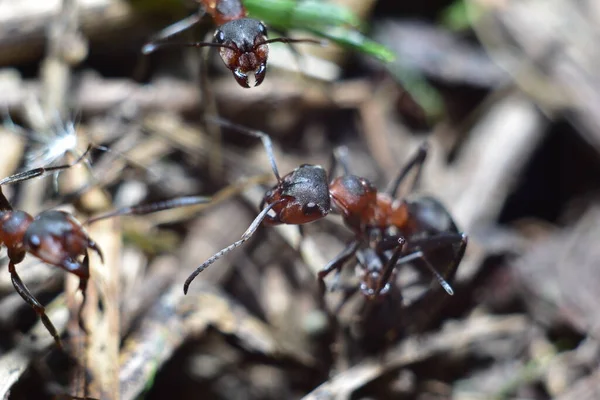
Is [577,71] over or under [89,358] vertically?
over

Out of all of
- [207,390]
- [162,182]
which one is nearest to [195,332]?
[207,390]

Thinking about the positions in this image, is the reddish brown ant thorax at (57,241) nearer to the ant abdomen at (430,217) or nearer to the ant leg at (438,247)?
the ant leg at (438,247)

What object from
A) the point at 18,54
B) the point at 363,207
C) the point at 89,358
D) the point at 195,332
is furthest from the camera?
the point at 18,54

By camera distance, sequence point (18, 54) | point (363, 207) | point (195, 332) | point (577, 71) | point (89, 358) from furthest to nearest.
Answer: point (577, 71) → point (18, 54) → point (363, 207) → point (195, 332) → point (89, 358)

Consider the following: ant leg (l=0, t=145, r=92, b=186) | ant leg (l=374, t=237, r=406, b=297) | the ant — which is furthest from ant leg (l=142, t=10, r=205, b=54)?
ant leg (l=374, t=237, r=406, b=297)

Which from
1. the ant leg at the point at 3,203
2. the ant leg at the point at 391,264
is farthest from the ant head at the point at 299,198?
the ant leg at the point at 3,203

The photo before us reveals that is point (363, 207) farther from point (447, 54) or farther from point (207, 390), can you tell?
point (447, 54)

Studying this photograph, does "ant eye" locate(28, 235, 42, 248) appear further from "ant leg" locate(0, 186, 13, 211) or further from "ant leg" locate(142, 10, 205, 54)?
"ant leg" locate(142, 10, 205, 54)
